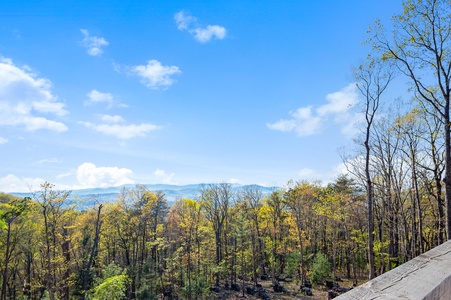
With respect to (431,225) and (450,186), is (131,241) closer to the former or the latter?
(431,225)

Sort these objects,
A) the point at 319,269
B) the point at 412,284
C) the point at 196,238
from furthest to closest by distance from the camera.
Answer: the point at 196,238 < the point at 319,269 < the point at 412,284

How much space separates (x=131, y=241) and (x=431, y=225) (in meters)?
26.3

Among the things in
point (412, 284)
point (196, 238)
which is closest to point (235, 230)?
point (196, 238)

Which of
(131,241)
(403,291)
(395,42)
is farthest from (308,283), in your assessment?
(403,291)

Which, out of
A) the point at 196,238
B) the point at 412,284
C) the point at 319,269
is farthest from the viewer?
the point at 196,238

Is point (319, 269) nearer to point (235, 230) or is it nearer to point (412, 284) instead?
point (235, 230)

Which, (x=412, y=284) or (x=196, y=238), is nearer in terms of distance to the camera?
(x=412, y=284)

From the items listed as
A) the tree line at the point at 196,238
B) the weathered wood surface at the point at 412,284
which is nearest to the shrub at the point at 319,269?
the tree line at the point at 196,238

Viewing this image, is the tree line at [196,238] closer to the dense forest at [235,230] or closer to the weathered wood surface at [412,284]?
the dense forest at [235,230]

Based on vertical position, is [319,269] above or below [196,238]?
below

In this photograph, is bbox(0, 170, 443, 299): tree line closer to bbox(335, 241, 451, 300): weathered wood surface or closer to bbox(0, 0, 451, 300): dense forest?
bbox(0, 0, 451, 300): dense forest

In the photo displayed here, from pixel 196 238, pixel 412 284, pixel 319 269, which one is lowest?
pixel 319 269

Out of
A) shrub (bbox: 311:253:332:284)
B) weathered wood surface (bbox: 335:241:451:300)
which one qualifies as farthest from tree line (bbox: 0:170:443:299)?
weathered wood surface (bbox: 335:241:451:300)

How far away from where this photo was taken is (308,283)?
27562 millimetres
